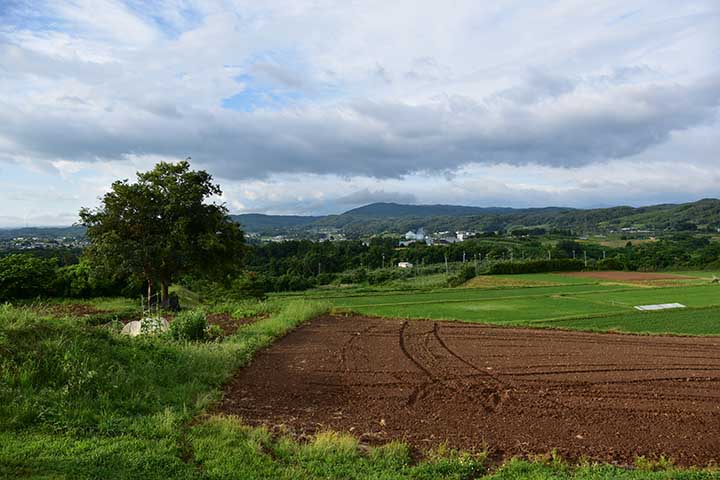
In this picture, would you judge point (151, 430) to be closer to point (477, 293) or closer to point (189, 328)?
point (189, 328)

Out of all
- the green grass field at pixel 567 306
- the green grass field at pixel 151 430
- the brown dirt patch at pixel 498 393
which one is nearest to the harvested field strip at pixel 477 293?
the green grass field at pixel 567 306

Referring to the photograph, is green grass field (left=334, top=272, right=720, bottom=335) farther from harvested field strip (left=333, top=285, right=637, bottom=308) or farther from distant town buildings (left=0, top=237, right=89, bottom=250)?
distant town buildings (left=0, top=237, right=89, bottom=250)

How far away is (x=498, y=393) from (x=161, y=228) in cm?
1595

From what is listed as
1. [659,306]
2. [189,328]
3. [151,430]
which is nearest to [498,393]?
[151,430]

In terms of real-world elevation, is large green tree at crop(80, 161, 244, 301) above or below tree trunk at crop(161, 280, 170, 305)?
above

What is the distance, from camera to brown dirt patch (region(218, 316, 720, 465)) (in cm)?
721

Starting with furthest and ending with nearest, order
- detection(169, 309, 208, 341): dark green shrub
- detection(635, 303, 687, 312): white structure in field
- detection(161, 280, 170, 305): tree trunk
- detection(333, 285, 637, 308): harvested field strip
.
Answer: detection(333, 285, 637, 308): harvested field strip < detection(635, 303, 687, 312): white structure in field < detection(161, 280, 170, 305): tree trunk < detection(169, 309, 208, 341): dark green shrub

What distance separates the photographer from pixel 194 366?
34.1 ft

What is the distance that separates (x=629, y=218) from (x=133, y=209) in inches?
8369

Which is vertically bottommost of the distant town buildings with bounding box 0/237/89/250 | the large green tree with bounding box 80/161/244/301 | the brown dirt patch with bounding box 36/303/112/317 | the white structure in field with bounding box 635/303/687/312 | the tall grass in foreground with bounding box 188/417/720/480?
the white structure in field with bounding box 635/303/687/312

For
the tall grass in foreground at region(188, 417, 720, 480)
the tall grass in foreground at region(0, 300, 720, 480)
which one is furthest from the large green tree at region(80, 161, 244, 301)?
the tall grass in foreground at region(188, 417, 720, 480)

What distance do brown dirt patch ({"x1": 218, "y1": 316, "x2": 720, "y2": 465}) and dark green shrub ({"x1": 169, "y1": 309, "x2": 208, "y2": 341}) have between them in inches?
83.3

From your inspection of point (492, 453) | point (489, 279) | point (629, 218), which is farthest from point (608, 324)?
point (629, 218)

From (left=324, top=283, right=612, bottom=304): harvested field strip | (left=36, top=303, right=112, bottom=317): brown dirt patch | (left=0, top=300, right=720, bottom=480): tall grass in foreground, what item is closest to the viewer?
(left=0, top=300, right=720, bottom=480): tall grass in foreground
